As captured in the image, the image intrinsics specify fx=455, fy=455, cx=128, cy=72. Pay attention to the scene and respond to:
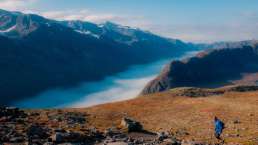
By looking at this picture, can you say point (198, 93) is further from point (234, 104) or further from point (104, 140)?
point (104, 140)

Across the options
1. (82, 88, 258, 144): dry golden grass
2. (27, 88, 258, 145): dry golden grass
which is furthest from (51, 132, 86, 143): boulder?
(82, 88, 258, 144): dry golden grass

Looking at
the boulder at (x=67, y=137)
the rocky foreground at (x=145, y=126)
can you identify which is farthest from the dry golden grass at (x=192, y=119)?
the boulder at (x=67, y=137)

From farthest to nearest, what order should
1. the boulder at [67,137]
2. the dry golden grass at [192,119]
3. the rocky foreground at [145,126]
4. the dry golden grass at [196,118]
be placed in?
the dry golden grass at [196,118] < the dry golden grass at [192,119] < the rocky foreground at [145,126] < the boulder at [67,137]

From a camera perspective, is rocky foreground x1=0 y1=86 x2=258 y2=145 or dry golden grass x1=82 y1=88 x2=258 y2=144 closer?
rocky foreground x1=0 y1=86 x2=258 y2=145

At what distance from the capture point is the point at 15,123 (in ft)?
186

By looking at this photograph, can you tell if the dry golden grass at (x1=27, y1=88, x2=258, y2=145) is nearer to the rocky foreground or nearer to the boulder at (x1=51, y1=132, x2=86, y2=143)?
the rocky foreground

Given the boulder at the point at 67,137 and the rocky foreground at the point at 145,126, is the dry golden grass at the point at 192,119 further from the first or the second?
the boulder at the point at 67,137

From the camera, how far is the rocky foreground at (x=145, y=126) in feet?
145

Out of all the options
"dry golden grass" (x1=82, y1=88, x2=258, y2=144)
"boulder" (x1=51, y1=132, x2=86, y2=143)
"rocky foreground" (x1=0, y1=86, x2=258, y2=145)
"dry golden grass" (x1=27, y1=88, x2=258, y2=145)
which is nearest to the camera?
"boulder" (x1=51, y1=132, x2=86, y2=143)

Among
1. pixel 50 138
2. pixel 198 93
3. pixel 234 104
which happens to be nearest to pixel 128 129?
pixel 50 138

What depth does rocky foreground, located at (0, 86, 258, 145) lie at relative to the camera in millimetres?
44250

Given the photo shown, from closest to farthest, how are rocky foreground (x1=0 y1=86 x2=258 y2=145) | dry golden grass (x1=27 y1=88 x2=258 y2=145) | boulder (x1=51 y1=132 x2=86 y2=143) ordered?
boulder (x1=51 y1=132 x2=86 y2=143) → rocky foreground (x1=0 y1=86 x2=258 y2=145) → dry golden grass (x1=27 y1=88 x2=258 y2=145)

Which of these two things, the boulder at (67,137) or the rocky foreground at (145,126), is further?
the rocky foreground at (145,126)

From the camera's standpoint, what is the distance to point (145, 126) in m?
67.5
